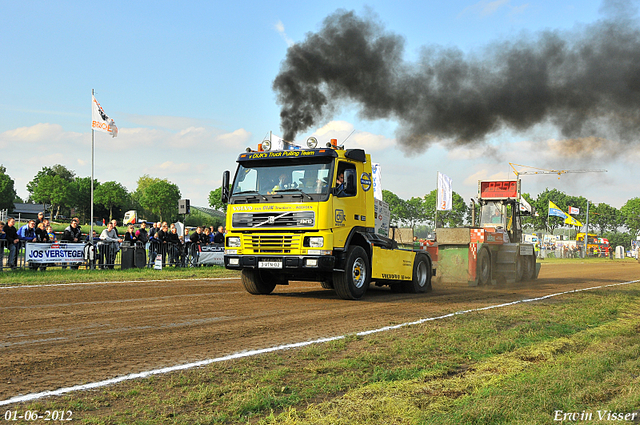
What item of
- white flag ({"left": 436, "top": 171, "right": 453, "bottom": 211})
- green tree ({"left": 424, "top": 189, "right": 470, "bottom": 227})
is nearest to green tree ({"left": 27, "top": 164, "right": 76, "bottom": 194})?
green tree ({"left": 424, "top": 189, "right": 470, "bottom": 227})

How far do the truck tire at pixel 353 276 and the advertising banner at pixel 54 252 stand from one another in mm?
10406

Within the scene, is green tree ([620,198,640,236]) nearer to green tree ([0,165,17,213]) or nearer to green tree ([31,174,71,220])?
green tree ([31,174,71,220])

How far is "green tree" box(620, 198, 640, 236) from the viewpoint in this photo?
12334cm

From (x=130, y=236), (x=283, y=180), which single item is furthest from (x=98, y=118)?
(x=283, y=180)

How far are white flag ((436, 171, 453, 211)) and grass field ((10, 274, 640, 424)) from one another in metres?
28.4

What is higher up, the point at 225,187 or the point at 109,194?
the point at 109,194

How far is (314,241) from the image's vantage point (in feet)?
36.8

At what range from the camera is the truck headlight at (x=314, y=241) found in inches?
440

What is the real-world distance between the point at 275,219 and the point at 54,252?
9958 millimetres

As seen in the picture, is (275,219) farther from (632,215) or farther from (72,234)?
(632,215)

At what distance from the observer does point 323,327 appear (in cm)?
855

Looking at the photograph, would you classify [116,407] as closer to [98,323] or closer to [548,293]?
[98,323]

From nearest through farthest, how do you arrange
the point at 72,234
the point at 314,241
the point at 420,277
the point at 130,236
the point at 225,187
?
1. the point at 314,241
2. the point at 225,187
3. the point at 420,277
4. the point at 72,234
5. the point at 130,236

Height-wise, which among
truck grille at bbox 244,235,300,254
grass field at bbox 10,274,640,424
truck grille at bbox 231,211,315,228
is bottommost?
grass field at bbox 10,274,640,424
